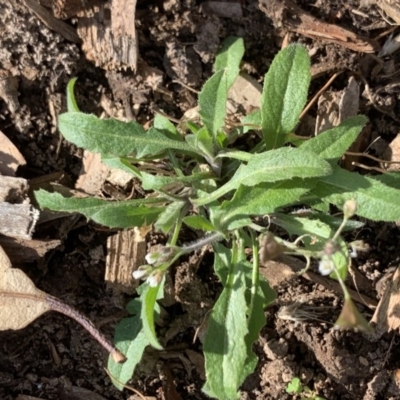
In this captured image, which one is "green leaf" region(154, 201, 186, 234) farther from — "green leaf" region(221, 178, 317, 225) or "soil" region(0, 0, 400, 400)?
"soil" region(0, 0, 400, 400)

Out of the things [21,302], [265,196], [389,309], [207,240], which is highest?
[265,196]

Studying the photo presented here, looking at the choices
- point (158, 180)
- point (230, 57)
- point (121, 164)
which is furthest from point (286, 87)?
point (121, 164)

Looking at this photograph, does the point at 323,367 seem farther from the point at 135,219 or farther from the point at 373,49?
the point at 373,49

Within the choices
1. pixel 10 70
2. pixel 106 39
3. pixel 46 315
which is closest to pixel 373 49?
pixel 106 39

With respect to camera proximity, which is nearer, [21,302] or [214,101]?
[214,101]

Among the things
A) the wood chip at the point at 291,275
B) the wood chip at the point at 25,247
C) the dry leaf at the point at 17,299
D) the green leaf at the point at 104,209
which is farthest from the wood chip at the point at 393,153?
the dry leaf at the point at 17,299

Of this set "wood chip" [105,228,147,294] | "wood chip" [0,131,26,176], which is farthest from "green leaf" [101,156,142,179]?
"wood chip" [0,131,26,176]

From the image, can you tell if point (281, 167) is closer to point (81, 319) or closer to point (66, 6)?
point (81, 319)
